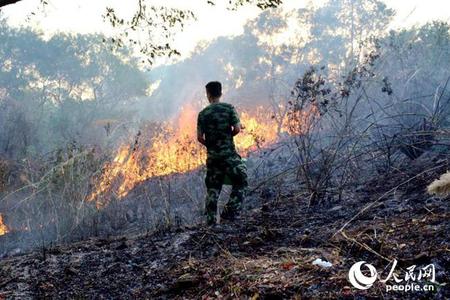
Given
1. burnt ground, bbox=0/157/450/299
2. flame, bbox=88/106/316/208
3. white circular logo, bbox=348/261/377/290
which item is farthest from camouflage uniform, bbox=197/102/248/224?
white circular logo, bbox=348/261/377/290

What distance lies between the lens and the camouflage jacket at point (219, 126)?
5074 millimetres

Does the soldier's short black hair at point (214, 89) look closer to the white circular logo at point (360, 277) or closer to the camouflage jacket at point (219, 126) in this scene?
the camouflage jacket at point (219, 126)

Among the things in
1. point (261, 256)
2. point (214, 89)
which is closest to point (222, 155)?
point (214, 89)

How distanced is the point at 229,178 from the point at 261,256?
1873 millimetres

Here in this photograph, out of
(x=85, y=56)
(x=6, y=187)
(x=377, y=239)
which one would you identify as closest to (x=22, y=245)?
(x=6, y=187)

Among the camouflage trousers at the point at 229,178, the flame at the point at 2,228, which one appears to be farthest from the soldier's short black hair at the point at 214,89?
the flame at the point at 2,228

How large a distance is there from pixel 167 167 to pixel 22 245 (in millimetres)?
2743

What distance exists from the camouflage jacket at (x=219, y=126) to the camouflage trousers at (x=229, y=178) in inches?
3.2

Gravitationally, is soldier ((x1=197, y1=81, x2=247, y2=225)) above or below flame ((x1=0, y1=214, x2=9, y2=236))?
above

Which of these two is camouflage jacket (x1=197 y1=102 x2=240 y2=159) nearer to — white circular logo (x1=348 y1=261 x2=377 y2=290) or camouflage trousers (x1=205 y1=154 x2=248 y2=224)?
camouflage trousers (x1=205 y1=154 x2=248 y2=224)

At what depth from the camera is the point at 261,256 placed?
3314 mm

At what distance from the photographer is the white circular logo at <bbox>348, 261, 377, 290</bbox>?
7.39ft

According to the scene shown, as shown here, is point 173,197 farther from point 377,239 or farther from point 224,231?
point 377,239

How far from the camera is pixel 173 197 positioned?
9.30 metres
